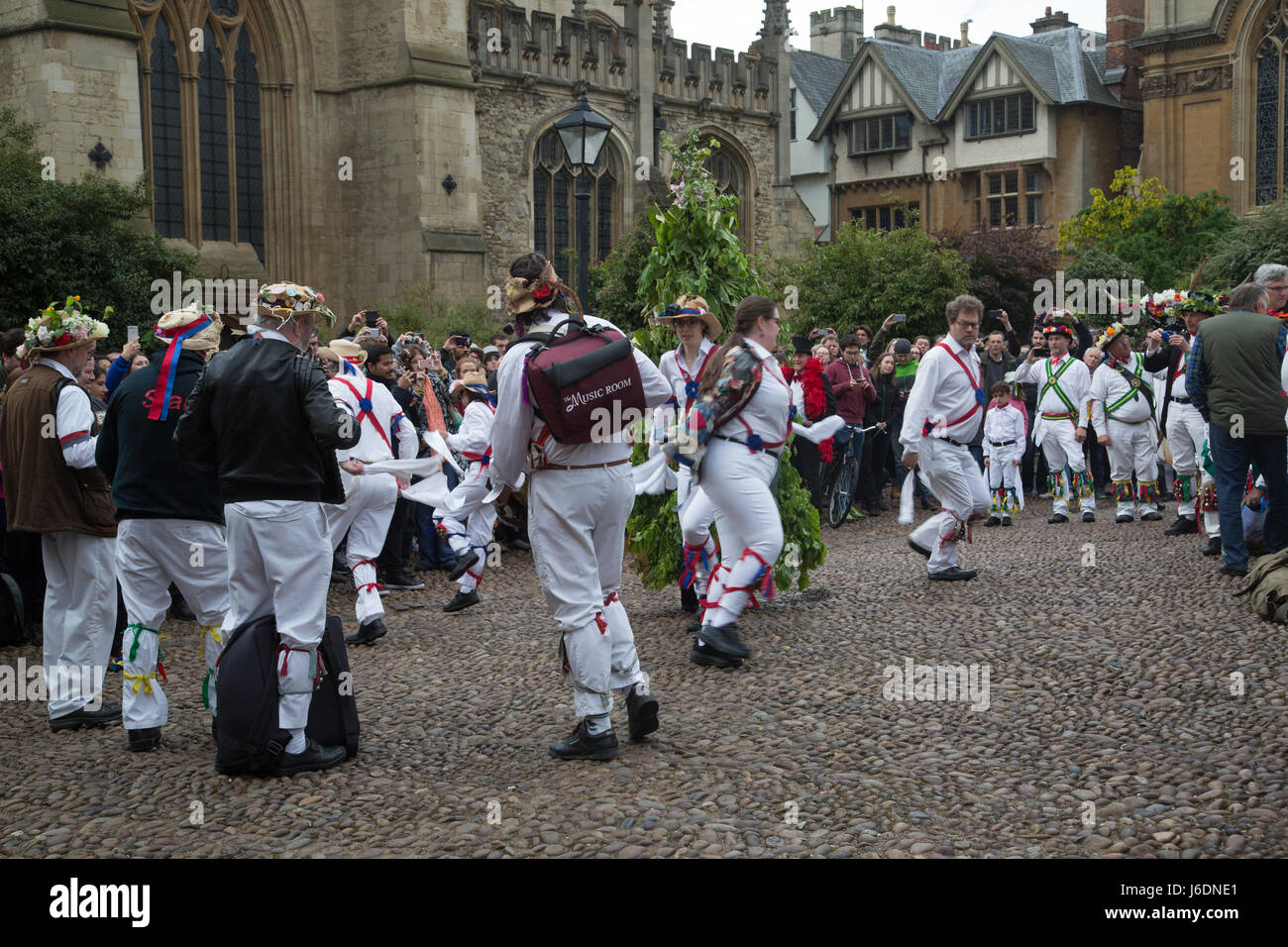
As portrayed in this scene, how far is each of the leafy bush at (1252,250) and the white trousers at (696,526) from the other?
21746 millimetres

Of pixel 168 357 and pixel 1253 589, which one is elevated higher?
pixel 168 357

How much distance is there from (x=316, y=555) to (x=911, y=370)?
12.1m

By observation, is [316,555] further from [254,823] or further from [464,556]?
[464,556]

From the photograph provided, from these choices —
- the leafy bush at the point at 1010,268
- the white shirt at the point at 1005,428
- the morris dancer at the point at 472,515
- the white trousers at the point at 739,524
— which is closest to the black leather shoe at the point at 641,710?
the white trousers at the point at 739,524

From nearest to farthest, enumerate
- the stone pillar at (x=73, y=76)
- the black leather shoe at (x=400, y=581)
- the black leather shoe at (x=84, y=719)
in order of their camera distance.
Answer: the black leather shoe at (x=84, y=719), the black leather shoe at (x=400, y=581), the stone pillar at (x=73, y=76)

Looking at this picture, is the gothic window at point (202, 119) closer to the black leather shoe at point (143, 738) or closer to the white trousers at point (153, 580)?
the white trousers at point (153, 580)

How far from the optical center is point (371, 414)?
8820 mm

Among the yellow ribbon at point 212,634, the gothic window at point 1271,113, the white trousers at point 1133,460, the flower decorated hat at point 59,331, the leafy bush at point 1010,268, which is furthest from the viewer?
the gothic window at point 1271,113

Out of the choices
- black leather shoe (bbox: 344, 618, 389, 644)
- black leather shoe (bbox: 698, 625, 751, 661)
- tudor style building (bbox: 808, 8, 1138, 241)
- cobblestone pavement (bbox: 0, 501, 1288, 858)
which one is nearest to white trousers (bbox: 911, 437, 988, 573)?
cobblestone pavement (bbox: 0, 501, 1288, 858)

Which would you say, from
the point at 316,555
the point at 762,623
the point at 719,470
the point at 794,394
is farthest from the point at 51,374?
the point at 794,394

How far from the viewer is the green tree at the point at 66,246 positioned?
16625mm

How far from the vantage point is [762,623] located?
341 inches

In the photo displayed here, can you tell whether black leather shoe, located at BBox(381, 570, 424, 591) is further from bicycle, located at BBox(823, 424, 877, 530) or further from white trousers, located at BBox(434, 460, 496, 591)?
bicycle, located at BBox(823, 424, 877, 530)

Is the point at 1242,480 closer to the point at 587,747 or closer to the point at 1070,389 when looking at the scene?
the point at 1070,389
